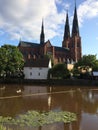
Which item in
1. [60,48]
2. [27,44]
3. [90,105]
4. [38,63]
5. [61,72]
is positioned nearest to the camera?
[90,105]

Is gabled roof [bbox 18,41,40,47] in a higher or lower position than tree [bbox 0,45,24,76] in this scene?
higher

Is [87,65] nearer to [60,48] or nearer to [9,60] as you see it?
[9,60]

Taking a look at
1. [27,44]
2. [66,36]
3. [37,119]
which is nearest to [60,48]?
[66,36]

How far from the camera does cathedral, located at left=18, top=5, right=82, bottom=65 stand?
104m

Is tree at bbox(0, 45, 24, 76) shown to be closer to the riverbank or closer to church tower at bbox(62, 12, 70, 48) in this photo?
the riverbank

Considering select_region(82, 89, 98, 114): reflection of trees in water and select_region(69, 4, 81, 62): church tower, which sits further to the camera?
select_region(69, 4, 81, 62): church tower

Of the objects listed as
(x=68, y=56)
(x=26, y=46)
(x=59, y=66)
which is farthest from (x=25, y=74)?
(x=68, y=56)

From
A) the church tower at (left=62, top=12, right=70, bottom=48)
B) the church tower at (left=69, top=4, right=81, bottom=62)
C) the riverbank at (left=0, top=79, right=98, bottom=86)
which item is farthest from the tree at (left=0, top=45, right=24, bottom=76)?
the church tower at (left=62, top=12, right=70, bottom=48)

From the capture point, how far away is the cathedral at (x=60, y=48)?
104375 millimetres

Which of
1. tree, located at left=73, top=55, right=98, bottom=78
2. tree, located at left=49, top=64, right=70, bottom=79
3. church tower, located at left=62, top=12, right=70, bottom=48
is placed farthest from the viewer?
church tower, located at left=62, top=12, right=70, bottom=48

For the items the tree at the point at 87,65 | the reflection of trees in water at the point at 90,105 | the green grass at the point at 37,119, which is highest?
the tree at the point at 87,65

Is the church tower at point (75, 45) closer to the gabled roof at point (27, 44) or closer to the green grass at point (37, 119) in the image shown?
the gabled roof at point (27, 44)

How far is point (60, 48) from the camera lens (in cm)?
11538

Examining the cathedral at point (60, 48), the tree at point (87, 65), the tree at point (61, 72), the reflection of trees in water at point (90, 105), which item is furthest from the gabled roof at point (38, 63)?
the reflection of trees in water at point (90, 105)
